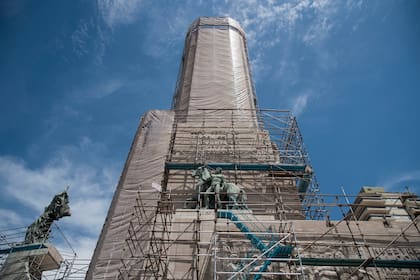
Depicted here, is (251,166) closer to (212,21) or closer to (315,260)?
(315,260)

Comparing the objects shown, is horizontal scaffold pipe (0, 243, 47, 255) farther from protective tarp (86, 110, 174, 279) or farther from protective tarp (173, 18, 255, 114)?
protective tarp (173, 18, 255, 114)

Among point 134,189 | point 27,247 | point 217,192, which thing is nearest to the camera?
point 27,247

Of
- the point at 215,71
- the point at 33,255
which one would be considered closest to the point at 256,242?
the point at 33,255

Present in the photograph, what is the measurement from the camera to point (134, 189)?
14719 millimetres

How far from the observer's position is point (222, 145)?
18.5m

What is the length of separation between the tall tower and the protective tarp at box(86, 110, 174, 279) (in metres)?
0.04

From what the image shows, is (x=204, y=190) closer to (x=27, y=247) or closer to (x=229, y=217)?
(x=229, y=217)

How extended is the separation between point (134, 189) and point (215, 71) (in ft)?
47.1

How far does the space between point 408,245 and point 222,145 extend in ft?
32.7

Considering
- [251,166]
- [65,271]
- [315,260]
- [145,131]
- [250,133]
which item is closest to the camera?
[315,260]

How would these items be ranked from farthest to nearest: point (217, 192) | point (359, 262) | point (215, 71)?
point (215, 71), point (217, 192), point (359, 262)

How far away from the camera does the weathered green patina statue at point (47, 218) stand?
1299cm

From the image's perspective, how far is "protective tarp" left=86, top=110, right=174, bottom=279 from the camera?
11.7 metres

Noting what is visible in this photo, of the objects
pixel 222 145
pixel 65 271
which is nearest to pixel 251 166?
pixel 222 145
